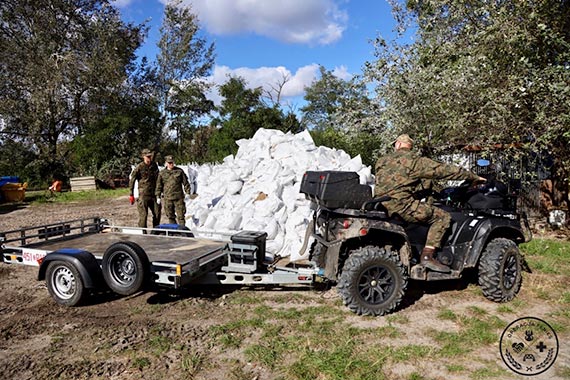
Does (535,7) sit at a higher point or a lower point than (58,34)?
lower

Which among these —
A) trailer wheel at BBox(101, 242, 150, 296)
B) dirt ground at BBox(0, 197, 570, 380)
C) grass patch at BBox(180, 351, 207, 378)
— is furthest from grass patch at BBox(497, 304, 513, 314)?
trailer wheel at BBox(101, 242, 150, 296)

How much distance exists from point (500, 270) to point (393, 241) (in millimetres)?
1229

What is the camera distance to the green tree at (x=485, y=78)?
6.59 meters

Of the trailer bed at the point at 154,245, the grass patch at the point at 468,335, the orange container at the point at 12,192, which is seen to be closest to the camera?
the grass patch at the point at 468,335

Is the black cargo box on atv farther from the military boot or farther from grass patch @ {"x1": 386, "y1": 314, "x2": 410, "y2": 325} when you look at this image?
grass patch @ {"x1": 386, "y1": 314, "x2": 410, "y2": 325}

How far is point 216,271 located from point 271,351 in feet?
4.78

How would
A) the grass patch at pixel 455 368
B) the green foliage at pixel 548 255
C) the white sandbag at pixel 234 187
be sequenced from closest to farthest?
the grass patch at pixel 455 368 → the green foliage at pixel 548 255 → the white sandbag at pixel 234 187

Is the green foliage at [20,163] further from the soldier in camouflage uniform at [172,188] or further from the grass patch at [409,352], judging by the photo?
the grass patch at [409,352]

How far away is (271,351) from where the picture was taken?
3662 millimetres

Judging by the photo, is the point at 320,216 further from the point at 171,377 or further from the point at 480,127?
the point at 480,127

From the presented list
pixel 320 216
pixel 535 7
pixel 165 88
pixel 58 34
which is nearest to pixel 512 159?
pixel 535 7

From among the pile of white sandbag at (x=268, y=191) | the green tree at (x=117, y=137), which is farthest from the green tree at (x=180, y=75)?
the pile of white sandbag at (x=268, y=191)

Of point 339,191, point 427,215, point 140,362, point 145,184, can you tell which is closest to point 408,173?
point 427,215

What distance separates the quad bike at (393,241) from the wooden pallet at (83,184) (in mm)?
19671
